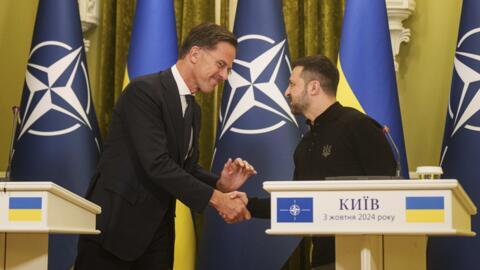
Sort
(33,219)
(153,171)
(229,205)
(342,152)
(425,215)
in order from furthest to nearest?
(342,152)
(229,205)
(153,171)
(33,219)
(425,215)

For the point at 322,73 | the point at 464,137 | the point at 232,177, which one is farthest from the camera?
the point at 464,137

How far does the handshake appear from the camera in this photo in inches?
141

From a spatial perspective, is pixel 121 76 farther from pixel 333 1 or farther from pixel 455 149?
pixel 455 149

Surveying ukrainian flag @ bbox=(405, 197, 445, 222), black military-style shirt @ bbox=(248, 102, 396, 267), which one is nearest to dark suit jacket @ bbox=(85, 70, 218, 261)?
black military-style shirt @ bbox=(248, 102, 396, 267)

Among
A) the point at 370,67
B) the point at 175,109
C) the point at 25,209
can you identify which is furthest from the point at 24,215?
the point at 370,67

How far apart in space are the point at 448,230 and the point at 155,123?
1455 millimetres

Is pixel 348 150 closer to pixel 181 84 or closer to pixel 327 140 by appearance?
pixel 327 140

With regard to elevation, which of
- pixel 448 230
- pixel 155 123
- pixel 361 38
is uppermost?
pixel 361 38

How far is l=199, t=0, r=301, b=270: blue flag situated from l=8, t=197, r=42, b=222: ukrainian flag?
2.10 metres

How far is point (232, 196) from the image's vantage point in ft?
12.0

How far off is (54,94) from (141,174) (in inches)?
68.5

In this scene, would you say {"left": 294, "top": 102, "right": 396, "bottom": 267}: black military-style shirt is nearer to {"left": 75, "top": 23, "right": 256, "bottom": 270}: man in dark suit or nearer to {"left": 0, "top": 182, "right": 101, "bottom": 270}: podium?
{"left": 75, "top": 23, "right": 256, "bottom": 270}: man in dark suit

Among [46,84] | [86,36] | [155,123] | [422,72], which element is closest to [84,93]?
[46,84]

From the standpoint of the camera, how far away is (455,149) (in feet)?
15.2
